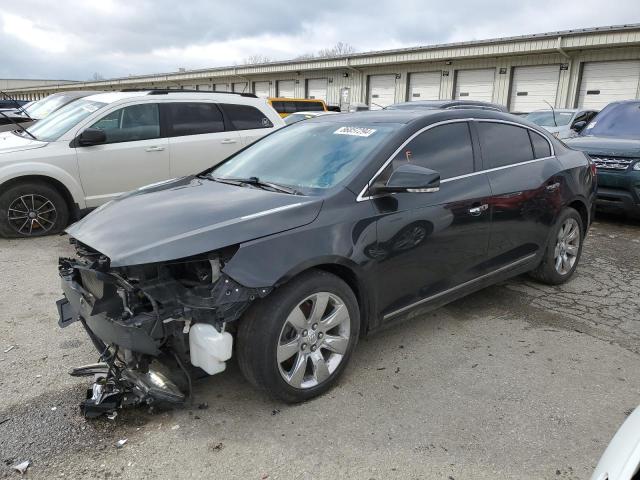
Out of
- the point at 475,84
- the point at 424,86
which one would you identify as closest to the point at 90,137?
the point at 475,84

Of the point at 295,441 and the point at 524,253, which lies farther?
the point at 524,253

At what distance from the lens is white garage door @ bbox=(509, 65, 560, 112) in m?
20.0

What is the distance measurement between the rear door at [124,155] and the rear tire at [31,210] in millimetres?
388

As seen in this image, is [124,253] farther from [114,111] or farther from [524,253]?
[114,111]

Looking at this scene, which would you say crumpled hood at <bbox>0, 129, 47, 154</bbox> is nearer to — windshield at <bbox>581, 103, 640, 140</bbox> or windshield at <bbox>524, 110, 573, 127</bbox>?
windshield at <bbox>581, 103, 640, 140</bbox>

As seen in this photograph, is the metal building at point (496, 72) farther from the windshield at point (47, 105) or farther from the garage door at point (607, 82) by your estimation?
the windshield at point (47, 105)

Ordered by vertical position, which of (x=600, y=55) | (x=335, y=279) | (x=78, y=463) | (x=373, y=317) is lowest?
(x=78, y=463)

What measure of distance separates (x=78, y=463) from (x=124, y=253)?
1.04 m

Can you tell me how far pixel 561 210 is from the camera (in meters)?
4.66

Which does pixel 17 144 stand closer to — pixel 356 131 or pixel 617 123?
pixel 356 131

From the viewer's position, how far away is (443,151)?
3.71 metres

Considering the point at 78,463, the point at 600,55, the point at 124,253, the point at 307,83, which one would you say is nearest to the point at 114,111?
the point at 124,253

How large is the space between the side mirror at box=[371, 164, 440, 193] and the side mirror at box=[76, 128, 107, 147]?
468 centimetres

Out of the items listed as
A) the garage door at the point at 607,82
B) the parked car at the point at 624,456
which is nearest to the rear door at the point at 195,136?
the parked car at the point at 624,456
